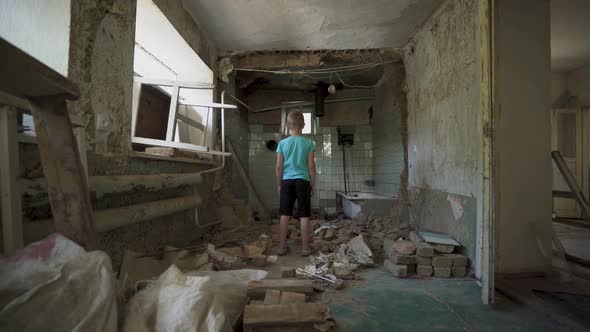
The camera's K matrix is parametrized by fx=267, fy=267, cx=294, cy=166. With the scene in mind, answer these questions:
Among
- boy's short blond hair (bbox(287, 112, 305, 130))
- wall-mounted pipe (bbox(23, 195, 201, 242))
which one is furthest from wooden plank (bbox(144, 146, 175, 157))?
boy's short blond hair (bbox(287, 112, 305, 130))

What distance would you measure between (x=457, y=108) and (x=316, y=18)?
196cm

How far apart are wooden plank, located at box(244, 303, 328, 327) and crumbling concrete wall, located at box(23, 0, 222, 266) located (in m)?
1.14

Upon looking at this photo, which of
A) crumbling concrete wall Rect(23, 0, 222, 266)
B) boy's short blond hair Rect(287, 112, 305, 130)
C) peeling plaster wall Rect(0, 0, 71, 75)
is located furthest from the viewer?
boy's short blond hair Rect(287, 112, 305, 130)

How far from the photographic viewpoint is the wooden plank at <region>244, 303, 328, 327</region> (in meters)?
1.40

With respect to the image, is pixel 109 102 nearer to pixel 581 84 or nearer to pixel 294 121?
pixel 294 121

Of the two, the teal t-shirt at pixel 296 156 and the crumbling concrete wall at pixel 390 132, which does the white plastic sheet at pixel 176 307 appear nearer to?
the teal t-shirt at pixel 296 156

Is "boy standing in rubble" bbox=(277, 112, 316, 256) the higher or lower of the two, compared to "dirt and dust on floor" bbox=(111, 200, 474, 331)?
higher

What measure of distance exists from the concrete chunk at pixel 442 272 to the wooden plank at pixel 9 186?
2.81m

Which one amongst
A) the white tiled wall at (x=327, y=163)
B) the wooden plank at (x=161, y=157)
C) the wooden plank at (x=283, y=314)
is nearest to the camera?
the wooden plank at (x=283, y=314)

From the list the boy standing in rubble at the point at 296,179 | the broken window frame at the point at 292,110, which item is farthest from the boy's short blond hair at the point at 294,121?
the broken window frame at the point at 292,110

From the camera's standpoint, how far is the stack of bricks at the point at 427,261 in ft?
7.93

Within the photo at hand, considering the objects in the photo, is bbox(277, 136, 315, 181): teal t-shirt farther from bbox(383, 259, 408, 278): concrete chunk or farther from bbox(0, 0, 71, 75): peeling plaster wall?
bbox(0, 0, 71, 75): peeling plaster wall

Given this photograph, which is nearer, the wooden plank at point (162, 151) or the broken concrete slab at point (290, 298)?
the broken concrete slab at point (290, 298)

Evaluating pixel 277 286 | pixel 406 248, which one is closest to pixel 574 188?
pixel 406 248
